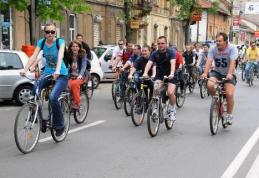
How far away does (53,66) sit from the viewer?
8.33 meters

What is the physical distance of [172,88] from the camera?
977 centimetres

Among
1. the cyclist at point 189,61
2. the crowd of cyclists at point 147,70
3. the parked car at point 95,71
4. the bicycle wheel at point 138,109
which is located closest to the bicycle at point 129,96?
the crowd of cyclists at point 147,70

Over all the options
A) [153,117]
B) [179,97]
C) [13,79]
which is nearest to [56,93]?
[153,117]

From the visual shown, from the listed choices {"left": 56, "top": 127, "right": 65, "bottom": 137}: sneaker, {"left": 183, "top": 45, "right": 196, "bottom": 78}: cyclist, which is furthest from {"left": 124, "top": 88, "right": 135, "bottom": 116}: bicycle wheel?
{"left": 183, "top": 45, "right": 196, "bottom": 78}: cyclist

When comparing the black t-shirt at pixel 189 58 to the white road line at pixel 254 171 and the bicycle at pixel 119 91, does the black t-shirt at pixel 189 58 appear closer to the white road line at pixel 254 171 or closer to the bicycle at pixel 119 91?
the bicycle at pixel 119 91

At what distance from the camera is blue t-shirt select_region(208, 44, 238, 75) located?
381 inches

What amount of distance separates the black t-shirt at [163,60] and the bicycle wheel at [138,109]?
0.62 meters

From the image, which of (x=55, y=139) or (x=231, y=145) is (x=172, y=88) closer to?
(x=231, y=145)

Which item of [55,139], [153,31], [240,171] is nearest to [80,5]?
[55,139]

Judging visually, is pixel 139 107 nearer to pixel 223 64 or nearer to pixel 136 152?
pixel 223 64

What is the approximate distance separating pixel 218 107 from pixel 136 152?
251cm

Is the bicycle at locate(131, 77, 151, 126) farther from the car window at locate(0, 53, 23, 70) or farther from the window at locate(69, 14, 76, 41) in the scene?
the window at locate(69, 14, 76, 41)

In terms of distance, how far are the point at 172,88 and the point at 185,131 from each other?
83 cm

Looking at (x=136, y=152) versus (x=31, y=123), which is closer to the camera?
(x=31, y=123)
